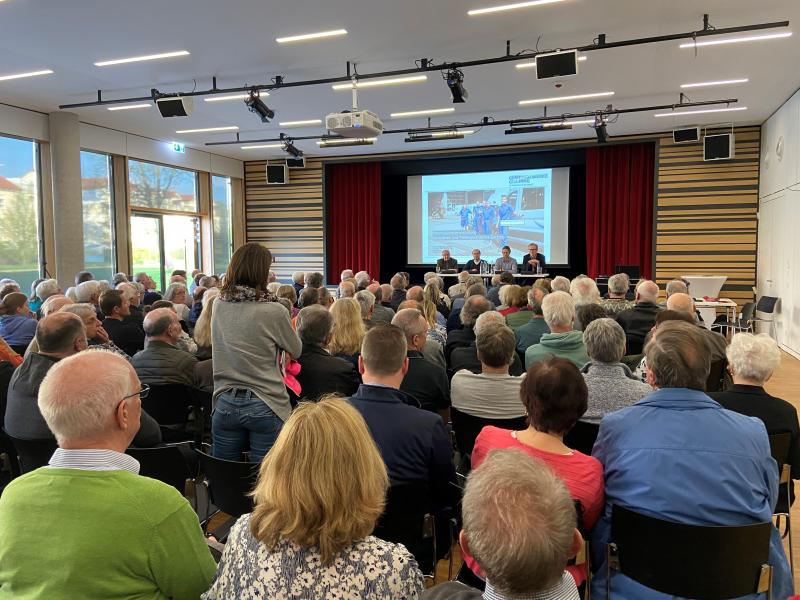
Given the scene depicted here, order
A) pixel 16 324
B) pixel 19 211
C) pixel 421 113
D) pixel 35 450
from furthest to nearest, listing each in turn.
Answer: pixel 421 113 < pixel 19 211 < pixel 16 324 < pixel 35 450

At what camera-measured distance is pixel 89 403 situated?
56.0 inches

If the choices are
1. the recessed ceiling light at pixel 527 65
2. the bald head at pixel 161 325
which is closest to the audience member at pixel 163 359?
the bald head at pixel 161 325

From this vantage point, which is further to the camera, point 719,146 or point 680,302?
point 719,146

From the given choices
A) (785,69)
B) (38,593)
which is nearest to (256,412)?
(38,593)

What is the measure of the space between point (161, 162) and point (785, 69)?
38.6 feet

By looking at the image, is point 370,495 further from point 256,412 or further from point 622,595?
point 256,412

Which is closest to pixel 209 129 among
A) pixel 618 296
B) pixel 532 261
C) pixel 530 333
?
pixel 532 261

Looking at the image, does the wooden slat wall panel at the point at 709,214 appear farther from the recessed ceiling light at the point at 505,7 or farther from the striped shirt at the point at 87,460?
the striped shirt at the point at 87,460

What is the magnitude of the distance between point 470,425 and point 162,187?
12135mm

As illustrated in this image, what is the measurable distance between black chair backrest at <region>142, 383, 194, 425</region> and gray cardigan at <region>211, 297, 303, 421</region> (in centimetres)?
81

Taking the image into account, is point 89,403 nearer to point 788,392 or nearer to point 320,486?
point 320,486

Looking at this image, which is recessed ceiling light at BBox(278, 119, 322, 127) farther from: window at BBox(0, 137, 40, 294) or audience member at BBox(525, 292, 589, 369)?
audience member at BBox(525, 292, 589, 369)

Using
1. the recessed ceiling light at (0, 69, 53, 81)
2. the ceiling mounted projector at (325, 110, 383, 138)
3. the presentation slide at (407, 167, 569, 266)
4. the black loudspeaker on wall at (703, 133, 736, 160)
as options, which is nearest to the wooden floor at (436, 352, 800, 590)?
the black loudspeaker on wall at (703, 133, 736, 160)

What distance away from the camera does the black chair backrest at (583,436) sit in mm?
2625
